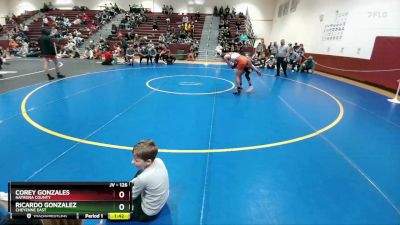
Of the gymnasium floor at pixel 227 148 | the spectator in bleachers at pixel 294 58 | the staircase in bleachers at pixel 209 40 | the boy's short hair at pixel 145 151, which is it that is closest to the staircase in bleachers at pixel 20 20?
the staircase in bleachers at pixel 209 40

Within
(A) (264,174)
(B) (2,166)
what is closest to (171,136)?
(A) (264,174)

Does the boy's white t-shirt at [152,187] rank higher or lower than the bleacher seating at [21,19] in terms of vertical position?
lower

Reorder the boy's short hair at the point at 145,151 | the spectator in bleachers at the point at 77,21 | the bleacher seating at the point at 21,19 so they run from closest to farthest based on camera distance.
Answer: the boy's short hair at the point at 145,151 < the spectator in bleachers at the point at 77,21 < the bleacher seating at the point at 21,19

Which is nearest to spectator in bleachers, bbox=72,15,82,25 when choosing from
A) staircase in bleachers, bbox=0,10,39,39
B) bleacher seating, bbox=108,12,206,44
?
bleacher seating, bbox=108,12,206,44

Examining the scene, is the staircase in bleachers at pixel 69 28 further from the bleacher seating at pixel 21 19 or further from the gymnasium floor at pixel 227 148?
the gymnasium floor at pixel 227 148

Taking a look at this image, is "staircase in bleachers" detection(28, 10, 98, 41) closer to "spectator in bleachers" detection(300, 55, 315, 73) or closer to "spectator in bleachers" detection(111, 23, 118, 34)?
"spectator in bleachers" detection(111, 23, 118, 34)

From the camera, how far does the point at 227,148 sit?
459 centimetres
